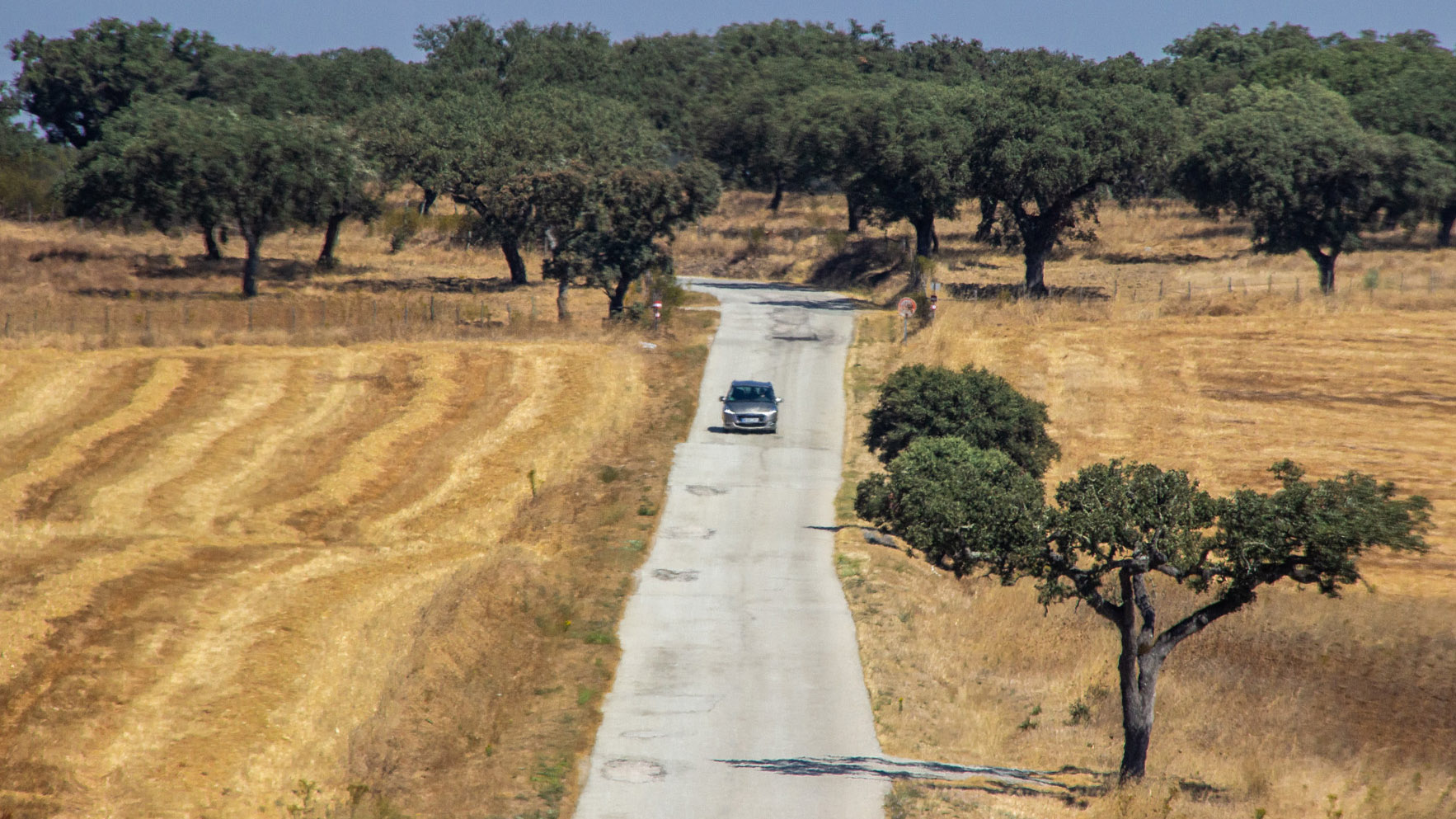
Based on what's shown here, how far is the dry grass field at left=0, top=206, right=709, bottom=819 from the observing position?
54.5 feet

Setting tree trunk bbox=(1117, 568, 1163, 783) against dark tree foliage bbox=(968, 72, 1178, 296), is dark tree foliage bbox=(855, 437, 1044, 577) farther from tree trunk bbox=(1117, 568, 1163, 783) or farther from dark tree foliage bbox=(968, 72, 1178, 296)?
dark tree foliage bbox=(968, 72, 1178, 296)

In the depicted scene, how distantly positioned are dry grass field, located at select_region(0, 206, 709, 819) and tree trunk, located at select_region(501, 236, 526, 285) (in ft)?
23.9

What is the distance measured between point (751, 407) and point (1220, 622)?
Answer: 58.9ft

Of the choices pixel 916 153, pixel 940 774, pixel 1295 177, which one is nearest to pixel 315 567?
pixel 940 774

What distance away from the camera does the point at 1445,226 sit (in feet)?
235

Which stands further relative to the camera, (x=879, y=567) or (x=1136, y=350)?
(x=1136, y=350)

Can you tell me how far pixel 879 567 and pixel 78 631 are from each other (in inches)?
657

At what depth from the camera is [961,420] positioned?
35.7 m

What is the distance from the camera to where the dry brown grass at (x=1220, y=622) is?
19.7 m

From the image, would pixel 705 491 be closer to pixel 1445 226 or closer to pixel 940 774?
pixel 940 774

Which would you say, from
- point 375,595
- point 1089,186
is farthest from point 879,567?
point 1089,186

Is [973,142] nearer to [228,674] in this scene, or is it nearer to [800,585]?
[800,585]

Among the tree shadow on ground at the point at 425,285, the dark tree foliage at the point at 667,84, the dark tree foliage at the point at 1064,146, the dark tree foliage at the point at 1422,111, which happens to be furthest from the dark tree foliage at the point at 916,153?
the dark tree foliage at the point at 667,84

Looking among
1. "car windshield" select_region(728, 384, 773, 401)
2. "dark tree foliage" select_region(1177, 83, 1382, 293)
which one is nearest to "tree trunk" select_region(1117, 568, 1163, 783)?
"car windshield" select_region(728, 384, 773, 401)
